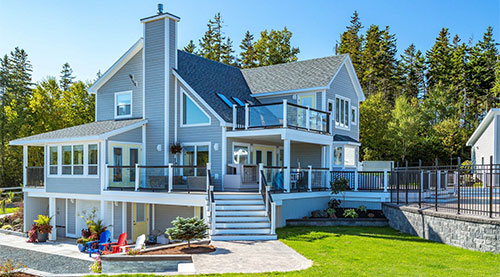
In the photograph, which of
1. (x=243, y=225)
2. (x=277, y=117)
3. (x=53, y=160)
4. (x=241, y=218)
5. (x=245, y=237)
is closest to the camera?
(x=245, y=237)

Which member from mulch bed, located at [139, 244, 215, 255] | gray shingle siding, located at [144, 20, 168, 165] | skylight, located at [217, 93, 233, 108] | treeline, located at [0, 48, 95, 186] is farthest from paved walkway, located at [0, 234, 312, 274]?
treeline, located at [0, 48, 95, 186]

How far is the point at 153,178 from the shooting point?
19.0m

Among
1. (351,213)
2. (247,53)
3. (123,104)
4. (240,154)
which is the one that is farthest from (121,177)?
(247,53)

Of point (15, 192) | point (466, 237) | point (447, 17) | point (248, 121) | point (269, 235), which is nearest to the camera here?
point (466, 237)

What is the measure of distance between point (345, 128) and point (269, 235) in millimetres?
11932

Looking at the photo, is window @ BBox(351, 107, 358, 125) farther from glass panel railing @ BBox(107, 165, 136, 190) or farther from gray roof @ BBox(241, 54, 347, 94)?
glass panel railing @ BBox(107, 165, 136, 190)

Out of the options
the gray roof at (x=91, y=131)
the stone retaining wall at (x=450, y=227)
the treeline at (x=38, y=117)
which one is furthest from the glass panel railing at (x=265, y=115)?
the treeline at (x=38, y=117)

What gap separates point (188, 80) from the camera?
2120 cm

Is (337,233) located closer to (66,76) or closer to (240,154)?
(240,154)

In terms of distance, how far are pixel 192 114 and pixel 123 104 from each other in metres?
4.88

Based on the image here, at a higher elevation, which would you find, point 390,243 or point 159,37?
point 159,37

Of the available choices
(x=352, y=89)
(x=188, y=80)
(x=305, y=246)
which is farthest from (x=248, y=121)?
(x=352, y=89)

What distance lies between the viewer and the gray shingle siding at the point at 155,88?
21.5m

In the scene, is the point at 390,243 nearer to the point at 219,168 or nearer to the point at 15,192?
the point at 219,168
